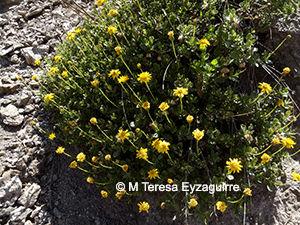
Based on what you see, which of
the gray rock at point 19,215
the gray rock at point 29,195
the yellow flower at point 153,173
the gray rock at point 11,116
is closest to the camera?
the yellow flower at point 153,173

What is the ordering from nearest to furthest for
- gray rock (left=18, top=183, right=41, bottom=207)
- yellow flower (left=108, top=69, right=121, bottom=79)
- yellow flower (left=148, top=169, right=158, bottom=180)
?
yellow flower (left=148, top=169, right=158, bottom=180)
yellow flower (left=108, top=69, right=121, bottom=79)
gray rock (left=18, top=183, right=41, bottom=207)

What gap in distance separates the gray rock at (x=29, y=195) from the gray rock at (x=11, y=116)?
2.68ft

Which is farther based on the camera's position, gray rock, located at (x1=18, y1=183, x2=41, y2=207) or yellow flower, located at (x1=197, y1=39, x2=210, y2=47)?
gray rock, located at (x1=18, y1=183, x2=41, y2=207)

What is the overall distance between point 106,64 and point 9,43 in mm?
2019

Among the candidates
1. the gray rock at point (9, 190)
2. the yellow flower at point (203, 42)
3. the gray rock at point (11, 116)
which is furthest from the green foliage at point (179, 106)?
the gray rock at point (9, 190)

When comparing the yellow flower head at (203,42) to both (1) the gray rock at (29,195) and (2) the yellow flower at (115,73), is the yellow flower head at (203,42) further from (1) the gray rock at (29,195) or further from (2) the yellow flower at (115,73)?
(1) the gray rock at (29,195)

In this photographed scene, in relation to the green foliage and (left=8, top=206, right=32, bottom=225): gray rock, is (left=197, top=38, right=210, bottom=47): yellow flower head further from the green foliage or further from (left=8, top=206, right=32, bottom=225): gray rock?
(left=8, top=206, right=32, bottom=225): gray rock

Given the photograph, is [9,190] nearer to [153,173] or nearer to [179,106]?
[153,173]

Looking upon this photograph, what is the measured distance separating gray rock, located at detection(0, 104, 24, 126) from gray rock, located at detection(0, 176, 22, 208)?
69 centimetres

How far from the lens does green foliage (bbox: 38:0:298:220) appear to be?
7.27ft

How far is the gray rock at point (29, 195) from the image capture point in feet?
8.43

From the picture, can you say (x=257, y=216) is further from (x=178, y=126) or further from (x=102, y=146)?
(x=102, y=146)
